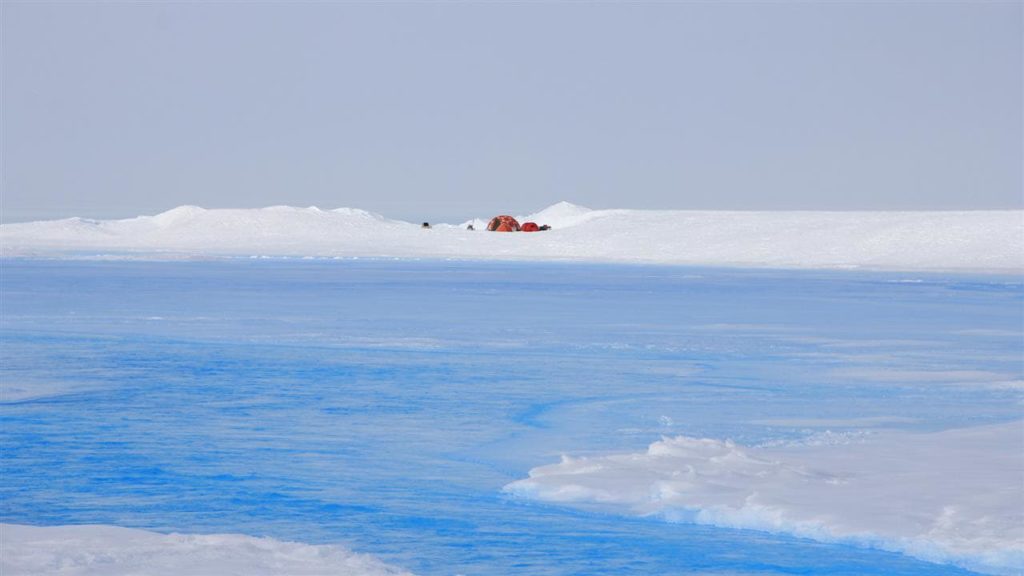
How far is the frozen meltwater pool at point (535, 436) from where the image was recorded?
514 cm

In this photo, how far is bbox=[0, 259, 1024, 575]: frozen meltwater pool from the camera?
16.9 feet

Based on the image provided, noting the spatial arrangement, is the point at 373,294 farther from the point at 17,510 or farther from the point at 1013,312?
the point at 17,510

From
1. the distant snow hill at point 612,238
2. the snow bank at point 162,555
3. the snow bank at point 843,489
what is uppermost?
the distant snow hill at point 612,238

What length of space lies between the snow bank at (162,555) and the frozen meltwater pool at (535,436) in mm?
45

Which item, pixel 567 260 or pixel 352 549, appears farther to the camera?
pixel 567 260

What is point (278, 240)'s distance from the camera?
45.3m

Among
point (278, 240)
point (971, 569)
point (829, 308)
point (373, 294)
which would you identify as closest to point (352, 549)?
point (971, 569)

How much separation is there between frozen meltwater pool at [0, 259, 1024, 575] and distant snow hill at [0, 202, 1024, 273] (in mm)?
17145

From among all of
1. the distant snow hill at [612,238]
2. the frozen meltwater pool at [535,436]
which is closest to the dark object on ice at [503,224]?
the distant snow hill at [612,238]

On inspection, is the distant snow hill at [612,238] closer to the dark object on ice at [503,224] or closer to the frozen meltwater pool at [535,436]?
the dark object on ice at [503,224]

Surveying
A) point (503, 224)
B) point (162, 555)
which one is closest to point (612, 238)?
point (503, 224)

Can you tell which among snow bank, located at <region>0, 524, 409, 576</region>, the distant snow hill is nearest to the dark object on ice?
the distant snow hill

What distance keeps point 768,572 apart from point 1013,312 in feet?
41.1

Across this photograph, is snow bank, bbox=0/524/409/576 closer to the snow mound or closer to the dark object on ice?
the dark object on ice
